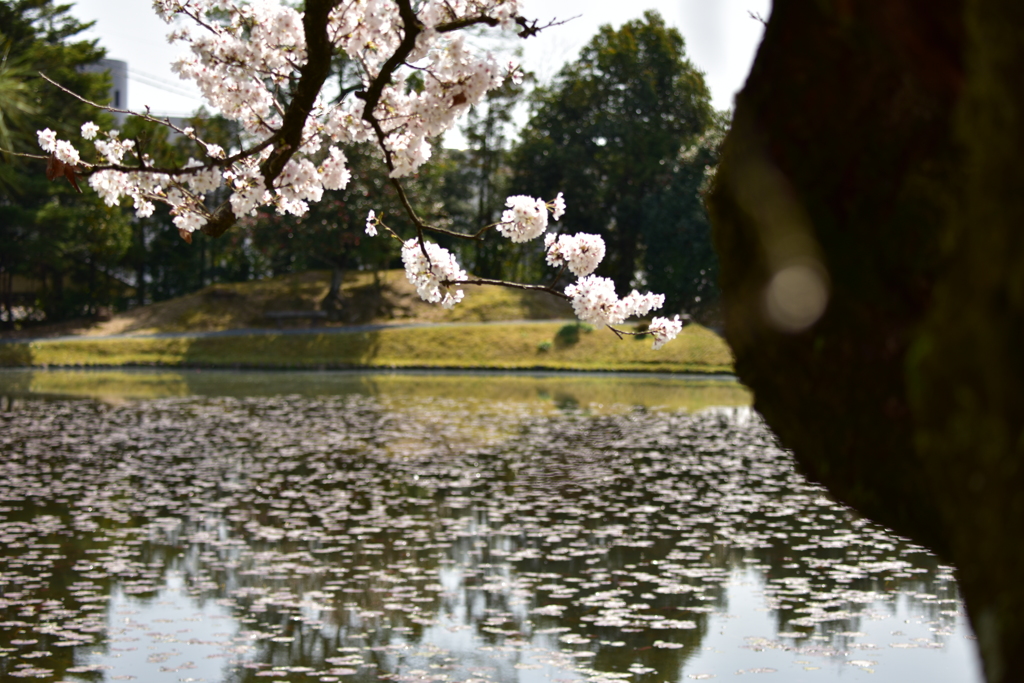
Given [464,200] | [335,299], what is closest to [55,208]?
[335,299]

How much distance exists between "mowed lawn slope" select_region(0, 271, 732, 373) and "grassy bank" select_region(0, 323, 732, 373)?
1.3 inches

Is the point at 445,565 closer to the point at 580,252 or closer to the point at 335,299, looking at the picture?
the point at 580,252

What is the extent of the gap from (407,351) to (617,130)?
47.7 feet

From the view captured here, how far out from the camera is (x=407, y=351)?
116 feet

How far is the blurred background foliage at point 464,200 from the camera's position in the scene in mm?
37094

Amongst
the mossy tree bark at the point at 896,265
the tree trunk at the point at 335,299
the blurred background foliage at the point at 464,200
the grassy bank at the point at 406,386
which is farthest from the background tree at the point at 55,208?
the mossy tree bark at the point at 896,265

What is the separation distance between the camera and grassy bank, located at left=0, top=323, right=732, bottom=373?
34344 mm

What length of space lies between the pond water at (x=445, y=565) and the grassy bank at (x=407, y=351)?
50.3 ft

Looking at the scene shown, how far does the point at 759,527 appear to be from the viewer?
1162 cm

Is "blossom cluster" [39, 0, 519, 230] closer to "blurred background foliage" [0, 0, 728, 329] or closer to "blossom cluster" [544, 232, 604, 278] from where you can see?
"blossom cluster" [544, 232, 604, 278]

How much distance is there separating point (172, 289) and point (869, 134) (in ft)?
148

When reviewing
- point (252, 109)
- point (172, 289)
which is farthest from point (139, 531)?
point (172, 289)

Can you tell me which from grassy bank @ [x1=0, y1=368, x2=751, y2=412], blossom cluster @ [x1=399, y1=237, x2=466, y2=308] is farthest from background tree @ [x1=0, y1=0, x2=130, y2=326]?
blossom cluster @ [x1=399, y1=237, x2=466, y2=308]

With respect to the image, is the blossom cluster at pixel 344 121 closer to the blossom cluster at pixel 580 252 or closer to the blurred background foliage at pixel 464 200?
the blossom cluster at pixel 580 252
